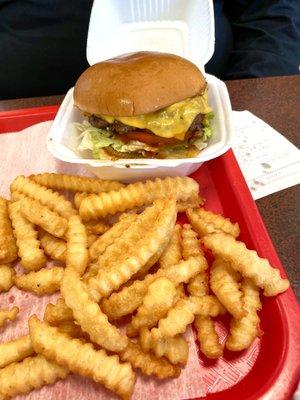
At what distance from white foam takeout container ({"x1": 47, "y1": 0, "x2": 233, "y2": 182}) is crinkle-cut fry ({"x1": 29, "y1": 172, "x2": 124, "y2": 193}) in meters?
0.14

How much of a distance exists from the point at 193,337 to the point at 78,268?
1.09 ft

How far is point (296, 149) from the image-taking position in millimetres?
1495

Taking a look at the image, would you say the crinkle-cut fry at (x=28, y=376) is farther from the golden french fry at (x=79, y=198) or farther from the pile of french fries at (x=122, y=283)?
the golden french fry at (x=79, y=198)

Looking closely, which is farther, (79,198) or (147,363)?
(79,198)

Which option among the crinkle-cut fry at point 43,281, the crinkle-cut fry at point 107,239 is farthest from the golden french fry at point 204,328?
the crinkle-cut fry at point 43,281

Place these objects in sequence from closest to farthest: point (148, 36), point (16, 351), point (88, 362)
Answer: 1. point (88, 362)
2. point (16, 351)
3. point (148, 36)

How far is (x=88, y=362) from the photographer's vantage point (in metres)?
0.76

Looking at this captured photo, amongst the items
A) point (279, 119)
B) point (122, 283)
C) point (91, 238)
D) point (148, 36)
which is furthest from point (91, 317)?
point (148, 36)

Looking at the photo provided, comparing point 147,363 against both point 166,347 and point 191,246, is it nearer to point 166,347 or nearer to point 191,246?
point 166,347

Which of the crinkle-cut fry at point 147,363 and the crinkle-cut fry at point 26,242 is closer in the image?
the crinkle-cut fry at point 147,363

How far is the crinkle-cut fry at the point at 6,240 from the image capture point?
1.06 metres

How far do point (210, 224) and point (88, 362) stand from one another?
49 cm

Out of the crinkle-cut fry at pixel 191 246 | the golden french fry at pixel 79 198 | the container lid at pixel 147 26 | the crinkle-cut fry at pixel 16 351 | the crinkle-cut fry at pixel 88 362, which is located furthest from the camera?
the container lid at pixel 147 26

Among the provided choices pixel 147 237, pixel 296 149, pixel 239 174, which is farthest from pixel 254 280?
pixel 296 149
